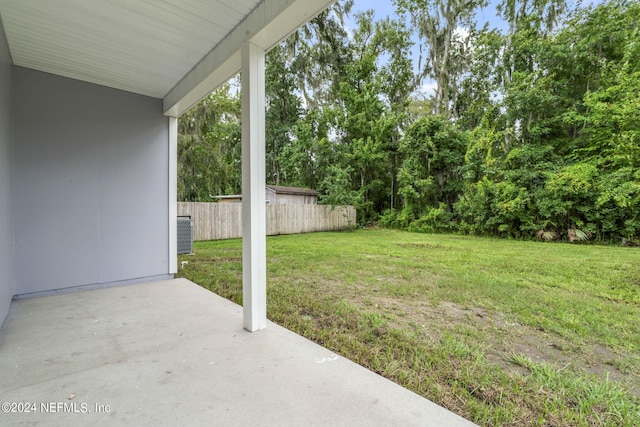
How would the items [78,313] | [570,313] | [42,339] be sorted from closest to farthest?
[42,339] → [78,313] → [570,313]

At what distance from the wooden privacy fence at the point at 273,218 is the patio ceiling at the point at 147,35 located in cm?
501

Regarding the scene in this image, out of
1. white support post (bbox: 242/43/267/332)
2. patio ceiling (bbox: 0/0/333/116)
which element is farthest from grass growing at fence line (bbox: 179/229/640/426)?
patio ceiling (bbox: 0/0/333/116)

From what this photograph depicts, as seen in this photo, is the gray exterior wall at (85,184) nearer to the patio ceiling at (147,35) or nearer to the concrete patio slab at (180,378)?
the patio ceiling at (147,35)

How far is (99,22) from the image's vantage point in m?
2.20

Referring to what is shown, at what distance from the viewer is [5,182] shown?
2.45 meters

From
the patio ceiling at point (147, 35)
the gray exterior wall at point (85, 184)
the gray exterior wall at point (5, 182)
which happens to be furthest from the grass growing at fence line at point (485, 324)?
the patio ceiling at point (147, 35)

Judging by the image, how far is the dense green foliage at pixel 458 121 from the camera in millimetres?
7008

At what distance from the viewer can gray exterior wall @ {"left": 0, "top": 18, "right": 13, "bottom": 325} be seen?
227 centimetres

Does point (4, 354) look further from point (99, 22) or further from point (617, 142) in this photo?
point (617, 142)

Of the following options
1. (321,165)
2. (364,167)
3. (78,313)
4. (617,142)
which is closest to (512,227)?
(617,142)

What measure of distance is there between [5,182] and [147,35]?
179 centimetres

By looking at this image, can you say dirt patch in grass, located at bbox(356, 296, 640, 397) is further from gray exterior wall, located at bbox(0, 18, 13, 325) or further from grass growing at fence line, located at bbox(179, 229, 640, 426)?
gray exterior wall, located at bbox(0, 18, 13, 325)

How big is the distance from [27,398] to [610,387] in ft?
10.3

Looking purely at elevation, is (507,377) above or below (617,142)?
below
